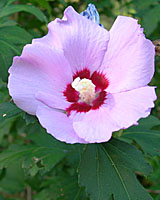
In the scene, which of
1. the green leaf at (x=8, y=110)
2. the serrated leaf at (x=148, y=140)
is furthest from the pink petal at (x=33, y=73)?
the serrated leaf at (x=148, y=140)

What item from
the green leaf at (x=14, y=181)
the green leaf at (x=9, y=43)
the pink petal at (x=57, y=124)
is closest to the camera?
the pink petal at (x=57, y=124)

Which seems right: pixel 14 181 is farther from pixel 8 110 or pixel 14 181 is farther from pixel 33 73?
pixel 33 73

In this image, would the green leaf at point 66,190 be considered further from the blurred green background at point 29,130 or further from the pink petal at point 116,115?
the pink petal at point 116,115

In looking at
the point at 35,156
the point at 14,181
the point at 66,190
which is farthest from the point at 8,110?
the point at 14,181

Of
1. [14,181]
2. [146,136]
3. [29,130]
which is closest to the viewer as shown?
[146,136]

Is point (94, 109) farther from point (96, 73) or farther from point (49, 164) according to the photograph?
point (49, 164)

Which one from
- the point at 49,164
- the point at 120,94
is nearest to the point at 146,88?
the point at 120,94

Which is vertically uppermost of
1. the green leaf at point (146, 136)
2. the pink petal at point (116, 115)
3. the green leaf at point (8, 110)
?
the green leaf at point (8, 110)

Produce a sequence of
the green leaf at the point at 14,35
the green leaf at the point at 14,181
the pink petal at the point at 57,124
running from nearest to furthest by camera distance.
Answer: the pink petal at the point at 57,124
the green leaf at the point at 14,35
the green leaf at the point at 14,181
